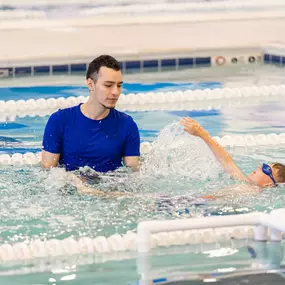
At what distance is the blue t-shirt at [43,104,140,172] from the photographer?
3.93 meters

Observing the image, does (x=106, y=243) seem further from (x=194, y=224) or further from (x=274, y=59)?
(x=274, y=59)

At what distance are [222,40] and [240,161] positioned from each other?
12.0 feet

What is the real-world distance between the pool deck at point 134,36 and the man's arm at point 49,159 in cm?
339

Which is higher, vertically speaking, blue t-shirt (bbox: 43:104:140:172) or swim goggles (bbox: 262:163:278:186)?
blue t-shirt (bbox: 43:104:140:172)

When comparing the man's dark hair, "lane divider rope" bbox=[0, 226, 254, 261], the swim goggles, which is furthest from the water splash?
"lane divider rope" bbox=[0, 226, 254, 261]

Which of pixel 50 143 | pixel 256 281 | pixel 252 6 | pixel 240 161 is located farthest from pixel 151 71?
pixel 256 281

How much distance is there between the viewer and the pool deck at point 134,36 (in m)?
7.51

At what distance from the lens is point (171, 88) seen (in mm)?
6789

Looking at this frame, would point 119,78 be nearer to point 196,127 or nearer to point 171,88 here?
point 196,127

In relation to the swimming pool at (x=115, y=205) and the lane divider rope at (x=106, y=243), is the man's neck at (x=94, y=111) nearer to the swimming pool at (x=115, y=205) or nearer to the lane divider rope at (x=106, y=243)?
the swimming pool at (x=115, y=205)

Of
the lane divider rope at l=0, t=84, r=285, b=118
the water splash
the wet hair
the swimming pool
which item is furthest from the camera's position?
the lane divider rope at l=0, t=84, r=285, b=118

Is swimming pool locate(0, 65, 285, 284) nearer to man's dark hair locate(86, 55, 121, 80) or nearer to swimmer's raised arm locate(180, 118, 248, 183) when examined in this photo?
swimmer's raised arm locate(180, 118, 248, 183)

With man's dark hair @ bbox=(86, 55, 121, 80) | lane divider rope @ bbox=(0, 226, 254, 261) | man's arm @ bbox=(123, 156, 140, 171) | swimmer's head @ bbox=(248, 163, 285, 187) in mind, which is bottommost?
lane divider rope @ bbox=(0, 226, 254, 261)

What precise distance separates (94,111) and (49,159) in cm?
31
